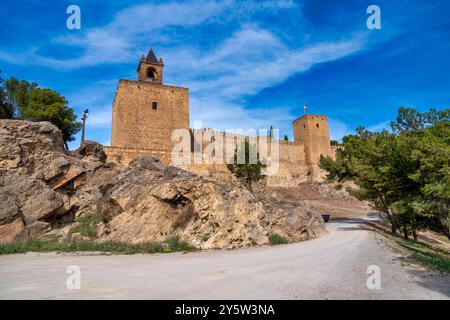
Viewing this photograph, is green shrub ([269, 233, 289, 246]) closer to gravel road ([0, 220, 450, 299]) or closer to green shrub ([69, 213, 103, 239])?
gravel road ([0, 220, 450, 299])

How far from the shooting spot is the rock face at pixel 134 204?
12.3 m

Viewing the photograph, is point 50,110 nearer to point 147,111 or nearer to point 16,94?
point 16,94


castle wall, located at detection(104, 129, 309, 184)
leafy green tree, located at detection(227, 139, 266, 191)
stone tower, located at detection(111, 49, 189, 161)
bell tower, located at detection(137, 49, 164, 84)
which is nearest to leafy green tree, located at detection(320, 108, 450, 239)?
leafy green tree, located at detection(227, 139, 266, 191)

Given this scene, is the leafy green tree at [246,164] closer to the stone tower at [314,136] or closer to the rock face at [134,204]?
the rock face at [134,204]

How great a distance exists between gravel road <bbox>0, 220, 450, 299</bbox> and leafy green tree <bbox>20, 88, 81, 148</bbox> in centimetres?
2231

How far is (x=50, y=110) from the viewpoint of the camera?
2808 cm

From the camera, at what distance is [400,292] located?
204 inches

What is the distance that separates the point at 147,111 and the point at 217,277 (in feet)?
98.0

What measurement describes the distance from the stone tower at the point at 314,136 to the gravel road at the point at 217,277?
4306 centimetres

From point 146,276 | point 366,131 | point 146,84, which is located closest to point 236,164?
point 366,131

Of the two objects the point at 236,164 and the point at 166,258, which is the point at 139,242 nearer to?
the point at 166,258

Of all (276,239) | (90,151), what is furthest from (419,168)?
(90,151)

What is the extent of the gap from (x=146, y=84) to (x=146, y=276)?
31031 millimetres

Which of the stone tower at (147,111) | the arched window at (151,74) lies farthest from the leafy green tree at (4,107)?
the arched window at (151,74)
